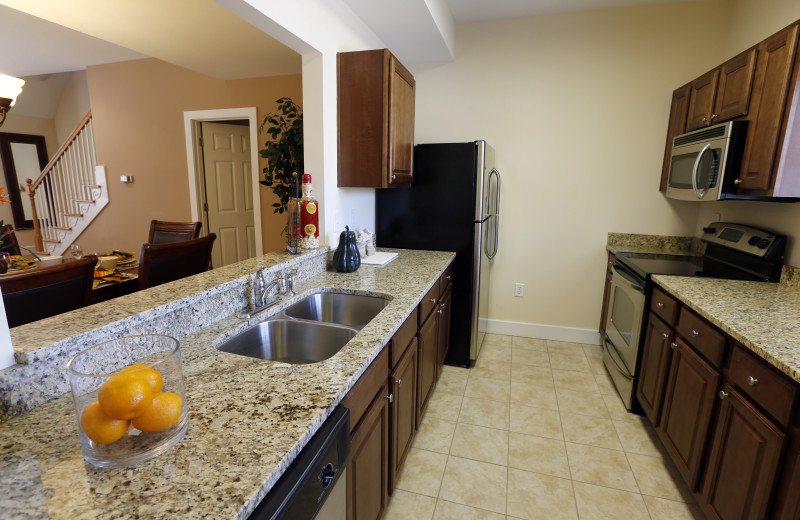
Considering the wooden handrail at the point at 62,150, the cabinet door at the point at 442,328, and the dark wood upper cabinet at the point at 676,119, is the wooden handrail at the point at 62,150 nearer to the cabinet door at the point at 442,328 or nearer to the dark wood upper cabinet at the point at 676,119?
the cabinet door at the point at 442,328

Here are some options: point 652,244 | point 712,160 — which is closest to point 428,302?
point 712,160

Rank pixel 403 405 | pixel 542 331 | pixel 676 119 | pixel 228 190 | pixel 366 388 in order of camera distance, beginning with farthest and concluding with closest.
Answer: pixel 228 190 < pixel 542 331 < pixel 676 119 < pixel 403 405 < pixel 366 388

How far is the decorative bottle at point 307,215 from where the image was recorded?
2102 mm

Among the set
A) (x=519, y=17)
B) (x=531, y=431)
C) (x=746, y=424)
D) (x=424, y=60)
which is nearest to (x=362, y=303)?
(x=531, y=431)

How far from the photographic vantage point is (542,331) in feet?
11.4

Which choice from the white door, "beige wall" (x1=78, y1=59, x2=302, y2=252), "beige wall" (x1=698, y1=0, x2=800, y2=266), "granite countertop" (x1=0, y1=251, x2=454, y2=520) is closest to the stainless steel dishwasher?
"granite countertop" (x1=0, y1=251, x2=454, y2=520)

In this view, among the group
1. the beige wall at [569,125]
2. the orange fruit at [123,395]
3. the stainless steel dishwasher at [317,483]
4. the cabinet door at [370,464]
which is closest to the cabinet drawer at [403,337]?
the cabinet door at [370,464]

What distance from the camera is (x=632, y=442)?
2.11 m

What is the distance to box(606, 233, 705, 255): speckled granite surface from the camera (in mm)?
2998

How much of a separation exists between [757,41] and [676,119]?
0.57 meters

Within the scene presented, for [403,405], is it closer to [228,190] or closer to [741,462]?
[741,462]

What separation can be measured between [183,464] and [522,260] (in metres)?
3.13

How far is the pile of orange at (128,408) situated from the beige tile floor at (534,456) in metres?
1.30

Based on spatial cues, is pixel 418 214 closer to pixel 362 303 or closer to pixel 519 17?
pixel 362 303
